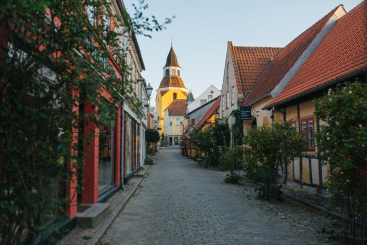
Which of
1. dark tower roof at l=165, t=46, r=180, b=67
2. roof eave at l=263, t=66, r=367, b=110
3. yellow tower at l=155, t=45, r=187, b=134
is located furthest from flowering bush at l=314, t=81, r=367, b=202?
dark tower roof at l=165, t=46, r=180, b=67

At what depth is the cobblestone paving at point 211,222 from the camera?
5684 millimetres

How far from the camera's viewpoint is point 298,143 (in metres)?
9.10

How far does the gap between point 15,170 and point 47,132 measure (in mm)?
498

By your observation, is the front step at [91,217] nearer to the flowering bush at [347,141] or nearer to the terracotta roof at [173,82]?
the flowering bush at [347,141]

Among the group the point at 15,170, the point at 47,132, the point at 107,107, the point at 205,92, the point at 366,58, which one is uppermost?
the point at 205,92

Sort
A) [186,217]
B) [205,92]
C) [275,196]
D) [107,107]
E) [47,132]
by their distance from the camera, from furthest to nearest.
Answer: [205,92] → [275,196] → [186,217] → [107,107] → [47,132]

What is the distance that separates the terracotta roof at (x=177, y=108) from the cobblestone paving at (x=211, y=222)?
68508 millimetres

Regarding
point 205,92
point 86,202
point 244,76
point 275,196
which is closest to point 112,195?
point 86,202

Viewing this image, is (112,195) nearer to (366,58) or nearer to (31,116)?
(31,116)

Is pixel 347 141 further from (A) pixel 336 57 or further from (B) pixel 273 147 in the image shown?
(A) pixel 336 57

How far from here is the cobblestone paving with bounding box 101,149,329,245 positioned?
5.68 meters

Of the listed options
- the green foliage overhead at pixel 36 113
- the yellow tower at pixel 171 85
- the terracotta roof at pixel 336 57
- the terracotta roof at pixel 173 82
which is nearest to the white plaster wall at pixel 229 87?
the terracotta roof at pixel 336 57

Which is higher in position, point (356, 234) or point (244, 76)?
point (244, 76)

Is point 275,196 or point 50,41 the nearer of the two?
point 50,41
